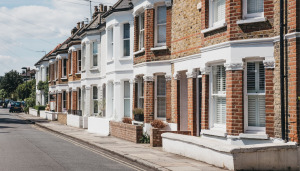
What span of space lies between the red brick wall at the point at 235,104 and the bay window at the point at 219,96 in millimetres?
830

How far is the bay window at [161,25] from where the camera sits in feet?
63.8

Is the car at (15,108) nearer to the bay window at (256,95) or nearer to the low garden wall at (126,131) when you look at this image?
the low garden wall at (126,131)

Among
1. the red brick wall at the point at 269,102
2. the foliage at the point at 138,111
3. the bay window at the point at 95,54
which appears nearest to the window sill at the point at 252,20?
the red brick wall at the point at 269,102

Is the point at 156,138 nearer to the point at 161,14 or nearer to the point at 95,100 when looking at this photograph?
the point at 161,14

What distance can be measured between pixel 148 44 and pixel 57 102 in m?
26.9

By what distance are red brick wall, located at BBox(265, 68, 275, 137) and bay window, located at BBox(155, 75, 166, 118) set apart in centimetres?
798

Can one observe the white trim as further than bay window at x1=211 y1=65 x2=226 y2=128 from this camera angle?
No

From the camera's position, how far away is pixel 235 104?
12719mm

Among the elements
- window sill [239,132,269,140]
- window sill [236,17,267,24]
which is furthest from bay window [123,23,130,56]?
window sill [239,132,269,140]

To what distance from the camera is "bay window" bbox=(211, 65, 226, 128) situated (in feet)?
45.2

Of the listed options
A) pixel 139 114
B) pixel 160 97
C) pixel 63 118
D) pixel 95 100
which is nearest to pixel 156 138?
pixel 160 97

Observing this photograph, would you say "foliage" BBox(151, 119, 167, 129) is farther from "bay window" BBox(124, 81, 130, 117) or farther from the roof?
the roof

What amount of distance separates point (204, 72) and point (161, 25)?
5.66 meters

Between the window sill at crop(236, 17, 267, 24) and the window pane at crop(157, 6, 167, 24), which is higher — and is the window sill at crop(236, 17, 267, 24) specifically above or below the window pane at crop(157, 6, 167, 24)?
below
